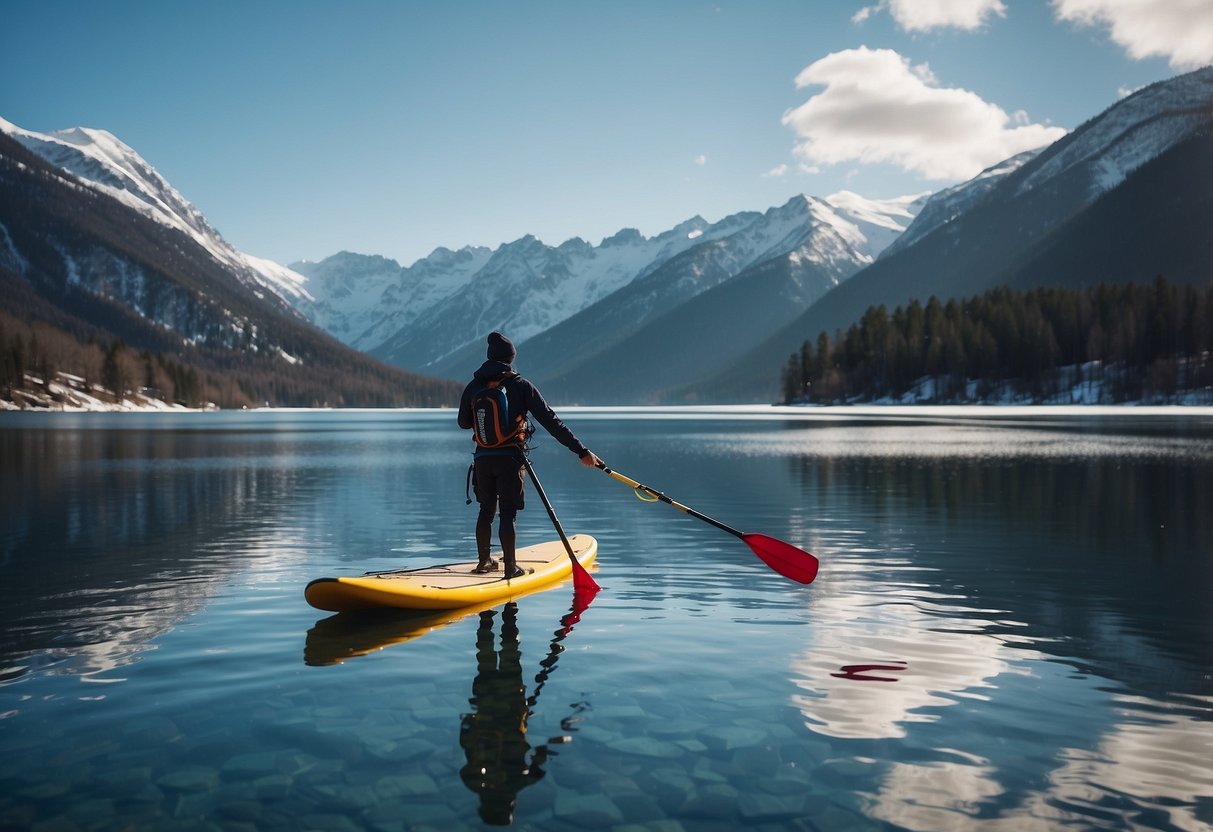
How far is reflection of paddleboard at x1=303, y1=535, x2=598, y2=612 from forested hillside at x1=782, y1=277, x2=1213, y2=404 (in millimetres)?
140497

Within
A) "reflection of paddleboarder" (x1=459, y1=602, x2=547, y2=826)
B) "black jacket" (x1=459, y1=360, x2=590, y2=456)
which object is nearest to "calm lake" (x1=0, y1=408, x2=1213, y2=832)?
"reflection of paddleboarder" (x1=459, y1=602, x2=547, y2=826)

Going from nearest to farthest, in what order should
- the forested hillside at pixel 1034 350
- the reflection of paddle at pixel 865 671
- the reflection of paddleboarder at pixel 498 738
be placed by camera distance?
the reflection of paddleboarder at pixel 498 738 → the reflection of paddle at pixel 865 671 → the forested hillside at pixel 1034 350

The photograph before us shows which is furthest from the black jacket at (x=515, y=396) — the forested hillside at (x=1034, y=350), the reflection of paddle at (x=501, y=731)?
the forested hillside at (x=1034, y=350)

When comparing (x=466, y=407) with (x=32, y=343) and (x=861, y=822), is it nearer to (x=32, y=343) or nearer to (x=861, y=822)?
(x=861, y=822)

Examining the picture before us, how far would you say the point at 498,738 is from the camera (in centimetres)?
909

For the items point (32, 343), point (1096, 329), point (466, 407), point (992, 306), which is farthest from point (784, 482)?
point (32, 343)

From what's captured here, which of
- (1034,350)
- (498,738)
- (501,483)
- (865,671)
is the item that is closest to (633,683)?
(498,738)

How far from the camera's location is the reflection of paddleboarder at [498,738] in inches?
306

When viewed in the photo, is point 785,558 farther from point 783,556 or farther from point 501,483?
point 501,483

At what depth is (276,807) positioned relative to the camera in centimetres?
748

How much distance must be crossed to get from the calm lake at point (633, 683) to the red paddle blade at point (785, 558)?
438 millimetres

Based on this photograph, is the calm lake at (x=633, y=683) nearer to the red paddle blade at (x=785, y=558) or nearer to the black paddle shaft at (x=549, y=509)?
the red paddle blade at (x=785, y=558)

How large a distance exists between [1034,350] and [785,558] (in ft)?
479

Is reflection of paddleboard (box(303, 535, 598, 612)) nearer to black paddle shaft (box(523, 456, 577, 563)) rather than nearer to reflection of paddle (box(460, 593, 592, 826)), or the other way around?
black paddle shaft (box(523, 456, 577, 563))
